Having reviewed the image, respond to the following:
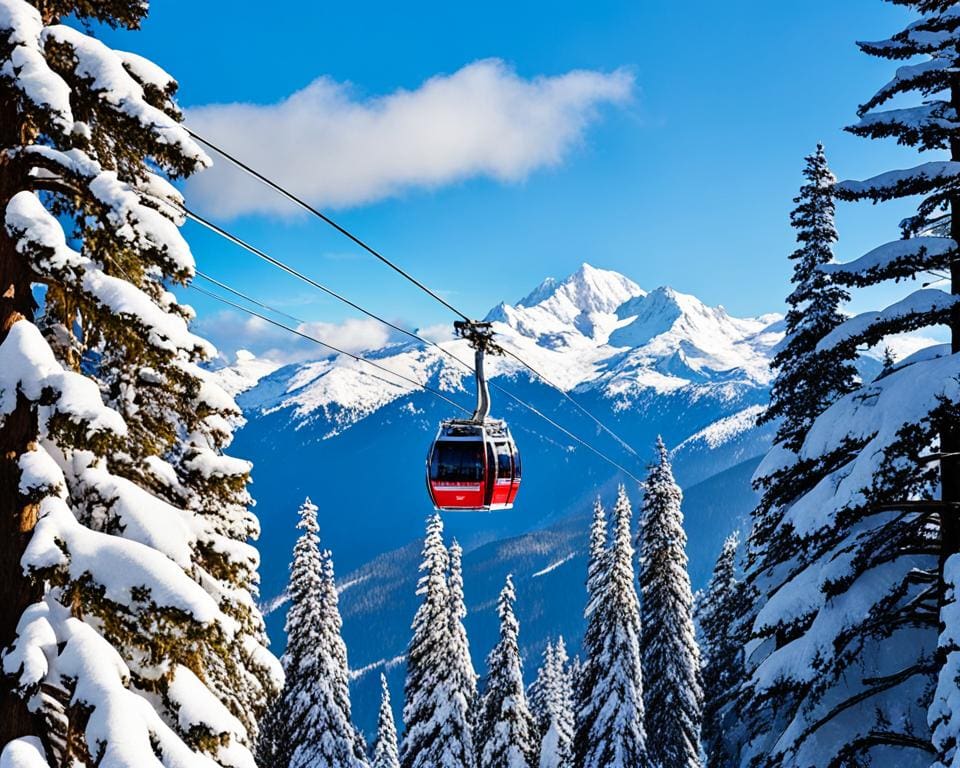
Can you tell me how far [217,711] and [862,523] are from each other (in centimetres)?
798

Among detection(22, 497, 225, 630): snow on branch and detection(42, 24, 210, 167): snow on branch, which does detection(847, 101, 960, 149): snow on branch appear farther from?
detection(22, 497, 225, 630): snow on branch

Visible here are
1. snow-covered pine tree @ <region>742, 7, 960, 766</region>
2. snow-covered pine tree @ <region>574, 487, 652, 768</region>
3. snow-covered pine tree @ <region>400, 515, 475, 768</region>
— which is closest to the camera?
snow-covered pine tree @ <region>742, 7, 960, 766</region>

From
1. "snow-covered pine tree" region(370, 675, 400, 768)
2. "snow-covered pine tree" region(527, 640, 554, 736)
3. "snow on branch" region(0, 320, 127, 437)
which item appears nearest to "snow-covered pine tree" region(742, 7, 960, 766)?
"snow on branch" region(0, 320, 127, 437)

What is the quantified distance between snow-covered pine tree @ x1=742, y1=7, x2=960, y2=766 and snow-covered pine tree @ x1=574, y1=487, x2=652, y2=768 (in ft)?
79.5

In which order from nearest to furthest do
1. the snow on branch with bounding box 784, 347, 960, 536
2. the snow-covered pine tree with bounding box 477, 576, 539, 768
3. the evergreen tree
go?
the snow on branch with bounding box 784, 347, 960, 536, the evergreen tree, the snow-covered pine tree with bounding box 477, 576, 539, 768

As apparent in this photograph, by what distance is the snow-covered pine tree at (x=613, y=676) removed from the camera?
107ft

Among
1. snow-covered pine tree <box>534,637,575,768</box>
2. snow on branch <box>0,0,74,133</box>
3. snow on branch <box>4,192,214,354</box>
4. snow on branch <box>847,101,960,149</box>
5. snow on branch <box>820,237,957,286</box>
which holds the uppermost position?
snow on branch <box>847,101,960,149</box>

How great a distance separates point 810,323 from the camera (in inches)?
750

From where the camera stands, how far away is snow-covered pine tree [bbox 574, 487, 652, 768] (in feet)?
107

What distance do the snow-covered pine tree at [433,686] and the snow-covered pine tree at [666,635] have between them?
8.59m

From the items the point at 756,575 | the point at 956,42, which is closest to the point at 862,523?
the point at 756,575

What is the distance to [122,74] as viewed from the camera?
236 inches

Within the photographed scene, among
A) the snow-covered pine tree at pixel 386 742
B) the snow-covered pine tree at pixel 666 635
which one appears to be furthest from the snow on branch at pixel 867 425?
the snow-covered pine tree at pixel 386 742

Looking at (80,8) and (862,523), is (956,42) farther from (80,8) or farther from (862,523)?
(80,8)
